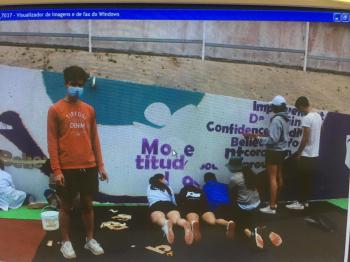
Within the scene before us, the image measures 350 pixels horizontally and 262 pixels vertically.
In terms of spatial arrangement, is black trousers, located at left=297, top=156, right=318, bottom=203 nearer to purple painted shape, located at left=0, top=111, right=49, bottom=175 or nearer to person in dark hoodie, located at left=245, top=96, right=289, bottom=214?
person in dark hoodie, located at left=245, top=96, right=289, bottom=214

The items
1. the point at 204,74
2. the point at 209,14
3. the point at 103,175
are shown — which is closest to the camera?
the point at 209,14

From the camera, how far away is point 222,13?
2504 mm

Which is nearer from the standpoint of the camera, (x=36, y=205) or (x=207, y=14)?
(x=207, y=14)

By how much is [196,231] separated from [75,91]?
118cm

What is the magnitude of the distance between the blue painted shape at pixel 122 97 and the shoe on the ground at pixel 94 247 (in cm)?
79

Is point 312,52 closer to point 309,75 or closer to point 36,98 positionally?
point 309,75

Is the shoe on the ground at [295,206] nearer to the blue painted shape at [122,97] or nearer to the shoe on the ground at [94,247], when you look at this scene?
the blue painted shape at [122,97]

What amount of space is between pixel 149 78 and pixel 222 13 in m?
0.58

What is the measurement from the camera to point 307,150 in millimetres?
2758

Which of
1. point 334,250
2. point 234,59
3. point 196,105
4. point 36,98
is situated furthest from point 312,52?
point 36,98

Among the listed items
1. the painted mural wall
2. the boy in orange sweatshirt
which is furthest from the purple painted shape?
the boy in orange sweatshirt

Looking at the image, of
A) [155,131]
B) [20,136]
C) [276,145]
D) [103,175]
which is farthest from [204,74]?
[20,136]

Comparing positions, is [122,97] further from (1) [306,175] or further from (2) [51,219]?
(1) [306,175]

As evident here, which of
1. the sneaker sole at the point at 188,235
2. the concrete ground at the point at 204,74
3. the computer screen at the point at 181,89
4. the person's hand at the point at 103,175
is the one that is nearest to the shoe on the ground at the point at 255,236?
the computer screen at the point at 181,89
